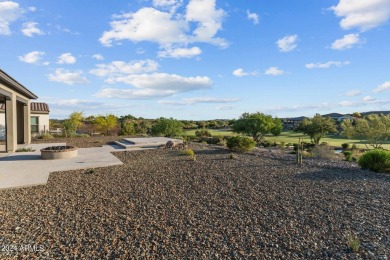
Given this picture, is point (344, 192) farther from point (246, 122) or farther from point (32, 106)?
point (32, 106)

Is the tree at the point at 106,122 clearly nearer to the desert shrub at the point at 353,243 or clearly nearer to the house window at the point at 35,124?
the house window at the point at 35,124

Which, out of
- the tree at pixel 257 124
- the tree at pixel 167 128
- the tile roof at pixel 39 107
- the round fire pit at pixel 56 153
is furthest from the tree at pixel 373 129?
the tile roof at pixel 39 107

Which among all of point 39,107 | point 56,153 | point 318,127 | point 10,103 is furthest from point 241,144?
point 39,107

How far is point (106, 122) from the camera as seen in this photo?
2641 centimetres

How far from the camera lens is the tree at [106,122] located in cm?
2641

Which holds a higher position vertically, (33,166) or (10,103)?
(10,103)

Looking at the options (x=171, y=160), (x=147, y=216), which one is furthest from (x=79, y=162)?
(x=147, y=216)

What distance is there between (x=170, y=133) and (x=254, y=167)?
15242 millimetres

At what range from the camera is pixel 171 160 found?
1163 cm

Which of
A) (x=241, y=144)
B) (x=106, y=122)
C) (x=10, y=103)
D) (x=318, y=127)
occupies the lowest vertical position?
(x=241, y=144)

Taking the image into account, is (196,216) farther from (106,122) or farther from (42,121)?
(42,121)

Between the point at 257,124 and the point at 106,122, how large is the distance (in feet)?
55.3

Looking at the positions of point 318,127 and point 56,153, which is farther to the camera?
point 318,127

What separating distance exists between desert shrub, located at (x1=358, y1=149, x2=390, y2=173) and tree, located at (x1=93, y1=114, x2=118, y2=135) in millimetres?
22434
